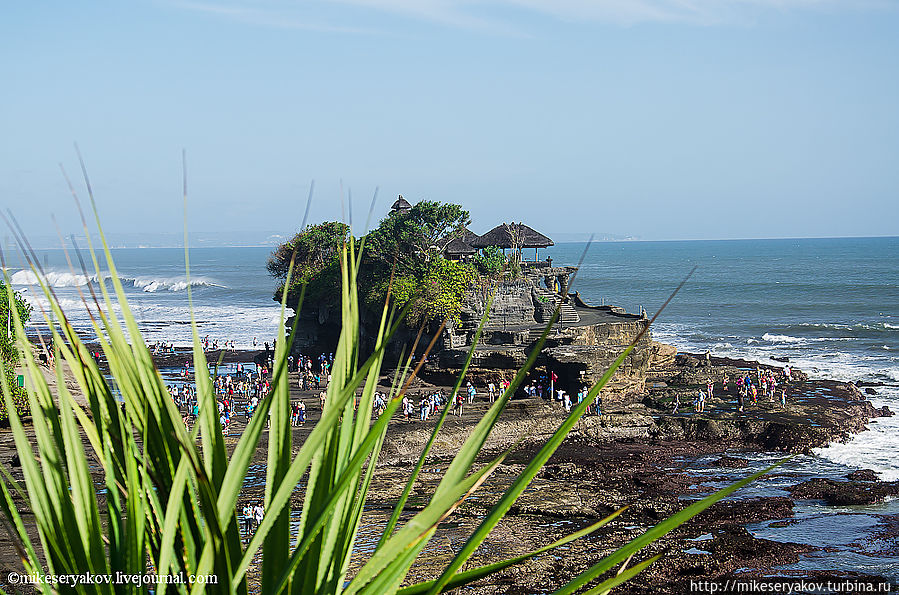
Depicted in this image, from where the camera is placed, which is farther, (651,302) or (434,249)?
(651,302)

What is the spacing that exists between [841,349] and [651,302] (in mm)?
34283

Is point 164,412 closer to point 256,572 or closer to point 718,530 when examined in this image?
point 256,572

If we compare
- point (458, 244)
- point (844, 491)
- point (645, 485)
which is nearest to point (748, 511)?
point (645, 485)

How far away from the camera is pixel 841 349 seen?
147ft

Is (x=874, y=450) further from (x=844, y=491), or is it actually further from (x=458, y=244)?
(x=458, y=244)

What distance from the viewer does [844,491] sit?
64.3 feet

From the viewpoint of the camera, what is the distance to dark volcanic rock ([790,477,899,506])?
19.1 m

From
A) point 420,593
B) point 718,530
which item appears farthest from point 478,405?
point 420,593

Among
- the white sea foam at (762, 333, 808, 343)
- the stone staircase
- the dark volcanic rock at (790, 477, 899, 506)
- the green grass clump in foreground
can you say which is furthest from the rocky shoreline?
the white sea foam at (762, 333, 808, 343)

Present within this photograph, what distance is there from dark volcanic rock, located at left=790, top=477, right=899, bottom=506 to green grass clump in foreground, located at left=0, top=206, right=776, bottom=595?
20017 millimetres

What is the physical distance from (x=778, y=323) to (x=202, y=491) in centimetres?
6183

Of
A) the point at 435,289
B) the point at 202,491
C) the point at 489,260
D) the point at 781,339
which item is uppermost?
the point at 489,260

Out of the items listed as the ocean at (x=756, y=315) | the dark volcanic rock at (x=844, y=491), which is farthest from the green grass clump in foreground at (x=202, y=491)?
the dark volcanic rock at (x=844, y=491)

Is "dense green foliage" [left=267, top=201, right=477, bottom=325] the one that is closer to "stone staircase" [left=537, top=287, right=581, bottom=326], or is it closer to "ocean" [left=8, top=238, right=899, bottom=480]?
"stone staircase" [left=537, top=287, right=581, bottom=326]
